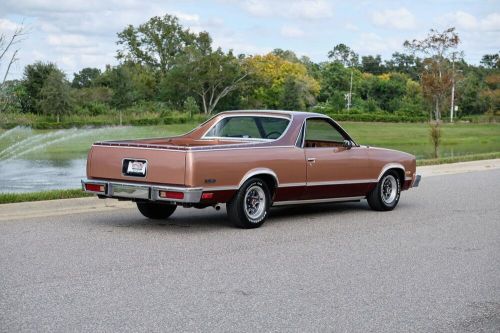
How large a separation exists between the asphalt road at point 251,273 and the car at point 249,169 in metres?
0.40

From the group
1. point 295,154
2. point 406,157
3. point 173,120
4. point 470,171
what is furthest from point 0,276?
point 173,120

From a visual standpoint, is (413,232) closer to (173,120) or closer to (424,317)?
(424,317)

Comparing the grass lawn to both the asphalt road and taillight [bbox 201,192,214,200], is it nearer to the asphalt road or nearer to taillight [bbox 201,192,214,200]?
the asphalt road

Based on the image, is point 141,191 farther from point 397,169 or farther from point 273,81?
point 273,81

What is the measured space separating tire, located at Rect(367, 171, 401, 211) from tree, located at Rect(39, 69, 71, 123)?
3567 centimetres

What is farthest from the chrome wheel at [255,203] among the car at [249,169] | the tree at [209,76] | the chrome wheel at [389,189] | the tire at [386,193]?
the tree at [209,76]

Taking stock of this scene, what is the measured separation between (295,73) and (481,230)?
8103 centimetres

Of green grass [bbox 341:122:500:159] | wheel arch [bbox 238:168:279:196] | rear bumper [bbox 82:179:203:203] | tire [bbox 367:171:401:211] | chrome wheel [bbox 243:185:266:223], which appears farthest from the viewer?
green grass [bbox 341:122:500:159]

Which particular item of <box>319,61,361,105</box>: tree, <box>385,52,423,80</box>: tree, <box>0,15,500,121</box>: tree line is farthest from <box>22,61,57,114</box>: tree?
<box>385,52,423,80</box>: tree

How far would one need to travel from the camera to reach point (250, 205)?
11039 millimetres

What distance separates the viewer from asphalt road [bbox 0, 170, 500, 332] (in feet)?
20.9

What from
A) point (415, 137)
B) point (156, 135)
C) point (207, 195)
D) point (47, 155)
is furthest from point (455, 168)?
point (415, 137)

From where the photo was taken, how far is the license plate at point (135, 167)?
34.6ft

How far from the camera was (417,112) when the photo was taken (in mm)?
84812
